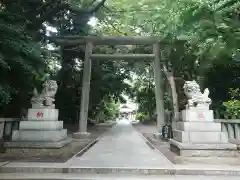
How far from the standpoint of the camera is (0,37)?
7.72 meters

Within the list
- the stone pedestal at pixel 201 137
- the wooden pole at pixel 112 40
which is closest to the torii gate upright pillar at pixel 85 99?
the wooden pole at pixel 112 40

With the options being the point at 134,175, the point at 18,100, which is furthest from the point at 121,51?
the point at 134,175

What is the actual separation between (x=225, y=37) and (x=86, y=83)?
42.1ft

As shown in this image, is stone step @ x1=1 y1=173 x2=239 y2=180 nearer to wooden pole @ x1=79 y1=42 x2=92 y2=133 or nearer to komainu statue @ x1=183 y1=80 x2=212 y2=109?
komainu statue @ x1=183 y1=80 x2=212 y2=109

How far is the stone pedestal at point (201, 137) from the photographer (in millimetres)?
9086

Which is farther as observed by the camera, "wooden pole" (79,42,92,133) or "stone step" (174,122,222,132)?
"wooden pole" (79,42,92,133)

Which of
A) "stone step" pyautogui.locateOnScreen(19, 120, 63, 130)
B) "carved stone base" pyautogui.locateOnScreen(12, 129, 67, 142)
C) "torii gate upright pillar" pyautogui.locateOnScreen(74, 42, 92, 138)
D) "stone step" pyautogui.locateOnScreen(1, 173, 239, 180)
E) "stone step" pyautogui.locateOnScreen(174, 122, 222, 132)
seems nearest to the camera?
"stone step" pyautogui.locateOnScreen(1, 173, 239, 180)

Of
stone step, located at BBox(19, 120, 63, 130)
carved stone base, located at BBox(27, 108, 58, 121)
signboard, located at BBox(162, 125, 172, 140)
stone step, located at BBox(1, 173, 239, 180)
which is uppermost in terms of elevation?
carved stone base, located at BBox(27, 108, 58, 121)

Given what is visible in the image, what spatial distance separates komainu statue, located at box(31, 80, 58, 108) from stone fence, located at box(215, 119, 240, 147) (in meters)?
5.95

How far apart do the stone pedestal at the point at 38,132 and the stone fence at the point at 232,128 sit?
5.68m

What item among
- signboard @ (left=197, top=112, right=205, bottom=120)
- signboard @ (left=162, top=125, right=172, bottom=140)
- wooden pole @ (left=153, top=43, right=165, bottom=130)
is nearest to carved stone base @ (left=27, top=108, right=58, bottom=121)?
signboard @ (left=197, top=112, right=205, bottom=120)

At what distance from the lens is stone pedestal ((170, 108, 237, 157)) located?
29.8 ft

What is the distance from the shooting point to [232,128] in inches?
400

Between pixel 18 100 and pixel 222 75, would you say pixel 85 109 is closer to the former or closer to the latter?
pixel 18 100
